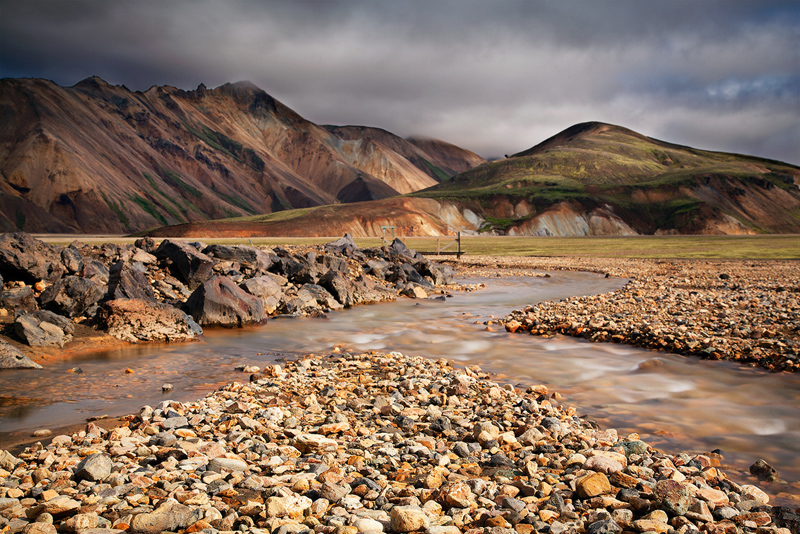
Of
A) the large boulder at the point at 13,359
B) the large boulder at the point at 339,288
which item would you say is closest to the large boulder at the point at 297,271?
the large boulder at the point at 339,288

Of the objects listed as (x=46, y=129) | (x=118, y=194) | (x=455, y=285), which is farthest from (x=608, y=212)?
(x=46, y=129)

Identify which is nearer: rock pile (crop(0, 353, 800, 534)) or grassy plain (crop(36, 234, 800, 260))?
rock pile (crop(0, 353, 800, 534))

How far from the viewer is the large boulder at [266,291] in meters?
21.3

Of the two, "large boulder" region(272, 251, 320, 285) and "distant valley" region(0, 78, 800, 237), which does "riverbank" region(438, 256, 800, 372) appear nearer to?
"large boulder" region(272, 251, 320, 285)

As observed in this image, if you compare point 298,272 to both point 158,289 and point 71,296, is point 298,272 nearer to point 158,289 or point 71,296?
point 158,289

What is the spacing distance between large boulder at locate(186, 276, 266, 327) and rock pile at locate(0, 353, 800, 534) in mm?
9230

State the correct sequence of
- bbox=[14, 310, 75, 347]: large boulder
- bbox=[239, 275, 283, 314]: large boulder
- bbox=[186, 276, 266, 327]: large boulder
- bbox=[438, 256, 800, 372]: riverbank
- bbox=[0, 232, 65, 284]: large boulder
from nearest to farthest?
bbox=[14, 310, 75, 347]: large boulder, bbox=[438, 256, 800, 372]: riverbank, bbox=[0, 232, 65, 284]: large boulder, bbox=[186, 276, 266, 327]: large boulder, bbox=[239, 275, 283, 314]: large boulder

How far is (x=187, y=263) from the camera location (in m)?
22.5

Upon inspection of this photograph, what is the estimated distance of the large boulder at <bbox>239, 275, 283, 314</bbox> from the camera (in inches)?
838

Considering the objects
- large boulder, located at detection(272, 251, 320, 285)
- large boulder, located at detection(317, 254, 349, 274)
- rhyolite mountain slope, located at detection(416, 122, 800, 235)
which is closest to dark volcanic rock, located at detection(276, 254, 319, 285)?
large boulder, located at detection(272, 251, 320, 285)

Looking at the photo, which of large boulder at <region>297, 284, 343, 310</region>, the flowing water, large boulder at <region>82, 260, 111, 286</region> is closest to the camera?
the flowing water

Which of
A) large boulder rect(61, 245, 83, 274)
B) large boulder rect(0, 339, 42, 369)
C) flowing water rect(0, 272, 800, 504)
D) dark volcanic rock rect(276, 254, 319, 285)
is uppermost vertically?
large boulder rect(61, 245, 83, 274)

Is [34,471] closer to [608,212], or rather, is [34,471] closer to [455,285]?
[455,285]

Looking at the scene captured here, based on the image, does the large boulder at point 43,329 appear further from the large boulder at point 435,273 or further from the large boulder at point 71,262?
the large boulder at point 435,273
